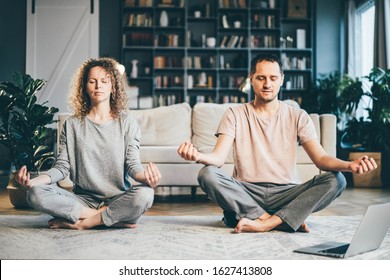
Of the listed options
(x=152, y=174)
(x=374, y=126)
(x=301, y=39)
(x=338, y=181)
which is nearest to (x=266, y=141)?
(x=338, y=181)

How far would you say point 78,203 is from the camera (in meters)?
2.47

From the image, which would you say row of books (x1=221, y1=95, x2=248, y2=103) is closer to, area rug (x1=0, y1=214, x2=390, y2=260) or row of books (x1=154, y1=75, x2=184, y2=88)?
row of books (x1=154, y1=75, x2=184, y2=88)

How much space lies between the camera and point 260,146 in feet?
8.29

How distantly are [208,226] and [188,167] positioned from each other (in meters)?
1.37

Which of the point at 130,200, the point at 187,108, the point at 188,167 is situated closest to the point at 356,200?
the point at 188,167

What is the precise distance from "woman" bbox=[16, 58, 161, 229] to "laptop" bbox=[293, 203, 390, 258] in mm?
837

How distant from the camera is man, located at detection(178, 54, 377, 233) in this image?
2.40 m

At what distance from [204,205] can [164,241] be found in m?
1.54

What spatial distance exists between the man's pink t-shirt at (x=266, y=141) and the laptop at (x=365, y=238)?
56 cm

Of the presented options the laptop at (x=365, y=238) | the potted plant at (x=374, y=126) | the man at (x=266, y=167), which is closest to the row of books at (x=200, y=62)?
the potted plant at (x=374, y=126)

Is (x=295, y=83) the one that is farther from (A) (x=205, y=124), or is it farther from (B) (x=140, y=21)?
(A) (x=205, y=124)

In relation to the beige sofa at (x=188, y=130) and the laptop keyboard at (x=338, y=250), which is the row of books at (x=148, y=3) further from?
the laptop keyboard at (x=338, y=250)

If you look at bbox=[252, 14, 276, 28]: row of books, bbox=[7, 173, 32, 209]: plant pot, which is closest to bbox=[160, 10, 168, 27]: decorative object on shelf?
bbox=[252, 14, 276, 28]: row of books

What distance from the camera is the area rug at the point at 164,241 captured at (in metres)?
1.92
